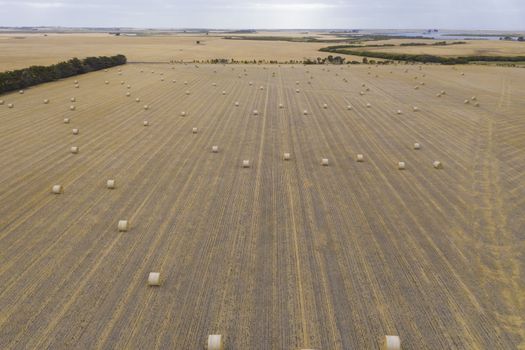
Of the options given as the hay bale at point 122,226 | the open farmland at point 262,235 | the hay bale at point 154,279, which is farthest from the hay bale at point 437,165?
the hay bale at point 122,226

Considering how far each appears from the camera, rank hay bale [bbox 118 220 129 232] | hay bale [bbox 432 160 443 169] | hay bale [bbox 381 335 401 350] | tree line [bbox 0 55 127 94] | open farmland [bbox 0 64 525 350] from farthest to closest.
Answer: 1. tree line [bbox 0 55 127 94]
2. hay bale [bbox 432 160 443 169]
3. hay bale [bbox 118 220 129 232]
4. open farmland [bbox 0 64 525 350]
5. hay bale [bbox 381 335 401 350]

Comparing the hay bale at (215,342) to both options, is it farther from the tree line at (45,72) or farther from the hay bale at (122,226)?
the tree line at (45,72)

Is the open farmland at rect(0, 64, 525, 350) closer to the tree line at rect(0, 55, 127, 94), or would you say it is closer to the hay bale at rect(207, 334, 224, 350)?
the hay bale at rect(207, 334, 224, 350)

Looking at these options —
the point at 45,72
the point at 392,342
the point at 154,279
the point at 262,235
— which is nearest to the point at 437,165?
the point at 262,235

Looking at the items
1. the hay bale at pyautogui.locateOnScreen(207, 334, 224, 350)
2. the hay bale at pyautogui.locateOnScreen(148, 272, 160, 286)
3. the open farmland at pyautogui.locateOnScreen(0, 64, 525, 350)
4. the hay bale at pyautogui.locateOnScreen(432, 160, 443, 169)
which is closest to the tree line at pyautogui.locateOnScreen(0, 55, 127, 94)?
the open farmland at pyautogui.locateOnScreen(0, 64, 525, 350)

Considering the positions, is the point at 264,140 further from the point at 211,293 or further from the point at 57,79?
the point at 57,79

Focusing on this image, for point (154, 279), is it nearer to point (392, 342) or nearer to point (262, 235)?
point (262, 235)
